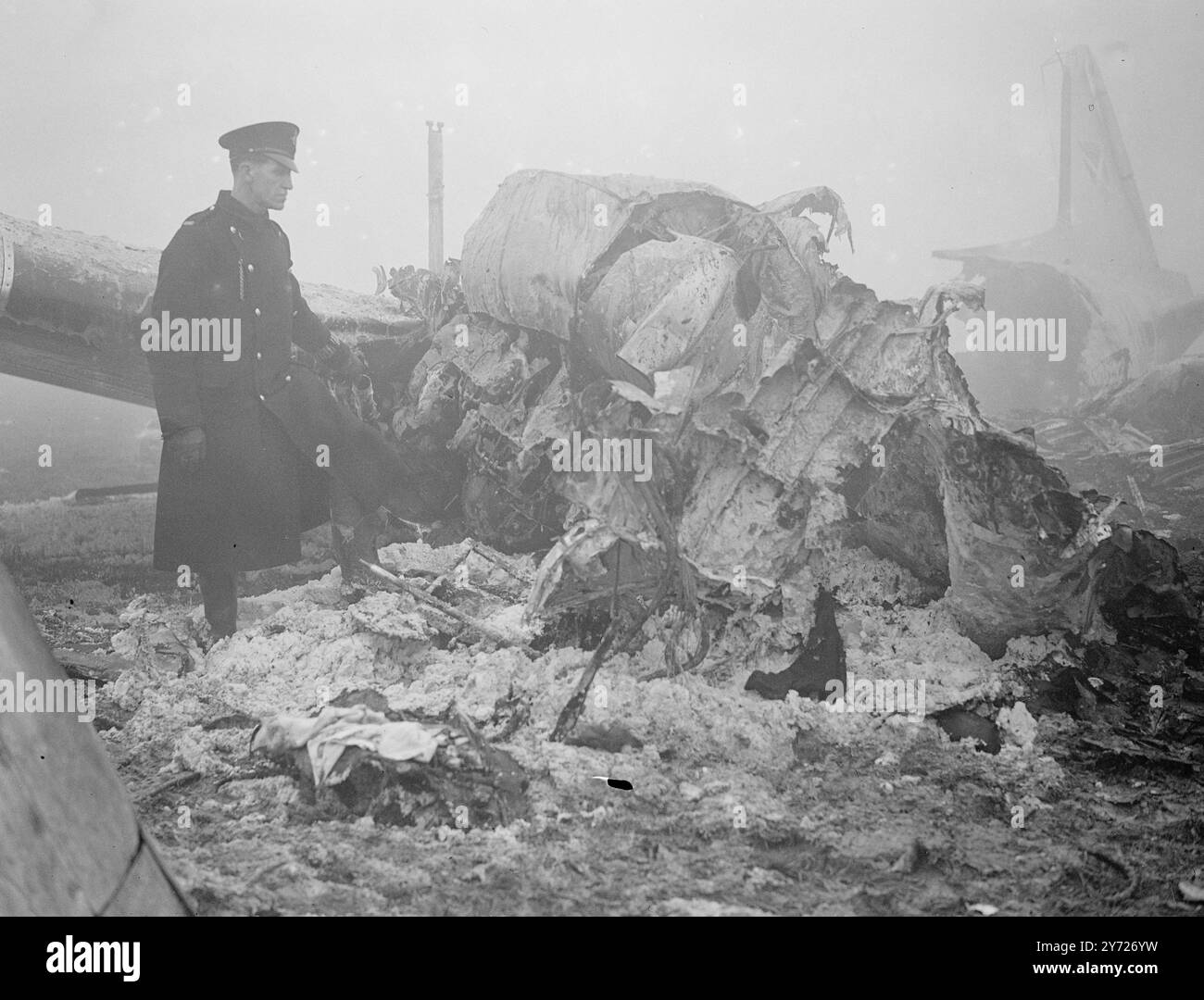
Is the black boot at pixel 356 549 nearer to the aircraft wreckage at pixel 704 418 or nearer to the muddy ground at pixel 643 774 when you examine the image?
the muddy ground at pixel 643 774

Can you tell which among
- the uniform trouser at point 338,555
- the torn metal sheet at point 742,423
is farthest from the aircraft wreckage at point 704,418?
the uniform trouser at point 338,555

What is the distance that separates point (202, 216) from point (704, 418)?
1624 mm

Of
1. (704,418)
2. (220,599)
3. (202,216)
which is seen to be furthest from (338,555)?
(704,418)

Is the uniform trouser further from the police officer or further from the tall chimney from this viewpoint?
the tall chimney

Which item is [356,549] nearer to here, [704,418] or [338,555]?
[338,555]

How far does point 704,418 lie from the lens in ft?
7.61

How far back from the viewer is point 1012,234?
2.78 metres

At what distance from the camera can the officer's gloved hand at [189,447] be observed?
244 centimetres

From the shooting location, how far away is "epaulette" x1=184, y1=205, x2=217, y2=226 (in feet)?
8.05

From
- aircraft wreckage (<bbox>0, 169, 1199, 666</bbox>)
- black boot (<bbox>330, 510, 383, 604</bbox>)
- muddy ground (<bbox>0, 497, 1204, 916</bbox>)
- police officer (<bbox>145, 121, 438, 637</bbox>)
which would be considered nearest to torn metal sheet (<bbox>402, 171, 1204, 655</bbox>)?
aircraft wreckage (<bbox>0, 169, 1199, 666</bbox>)

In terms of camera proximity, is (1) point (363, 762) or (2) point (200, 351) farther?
(2) point (200, 351)

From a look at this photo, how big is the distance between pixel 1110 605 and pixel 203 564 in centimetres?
268
